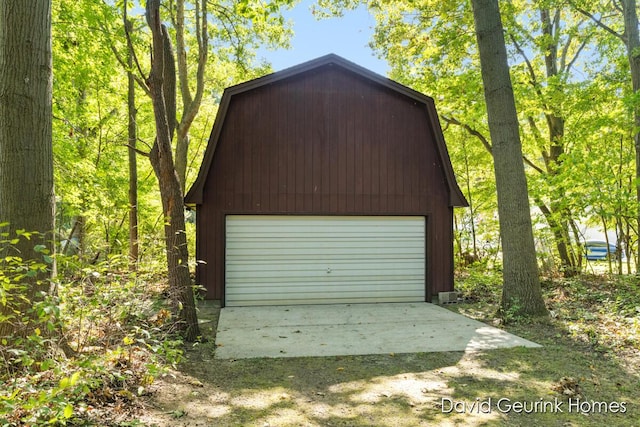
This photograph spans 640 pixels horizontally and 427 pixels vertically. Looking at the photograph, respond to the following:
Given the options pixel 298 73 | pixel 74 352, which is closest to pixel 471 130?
pixel 298 73

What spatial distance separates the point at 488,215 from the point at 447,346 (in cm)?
909

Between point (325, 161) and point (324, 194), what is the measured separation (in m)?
0.64

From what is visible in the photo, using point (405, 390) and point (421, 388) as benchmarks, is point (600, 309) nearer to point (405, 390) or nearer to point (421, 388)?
point (421, 388)

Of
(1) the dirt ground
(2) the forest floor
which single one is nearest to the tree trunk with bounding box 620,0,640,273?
(2) the forest floor

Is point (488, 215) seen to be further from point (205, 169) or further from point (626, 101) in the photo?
point (205, 169)

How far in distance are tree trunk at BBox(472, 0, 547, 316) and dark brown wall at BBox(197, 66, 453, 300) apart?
2170 millimetres

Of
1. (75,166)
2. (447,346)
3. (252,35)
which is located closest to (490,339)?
(447,346)

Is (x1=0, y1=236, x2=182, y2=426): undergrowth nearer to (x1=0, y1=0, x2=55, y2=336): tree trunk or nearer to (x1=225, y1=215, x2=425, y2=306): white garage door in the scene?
(x1=0, y1=0, x2=55, y2=336): tree trunk

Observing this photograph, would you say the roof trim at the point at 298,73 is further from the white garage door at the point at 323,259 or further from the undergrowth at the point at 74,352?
the undergrowth at the point at 74,352

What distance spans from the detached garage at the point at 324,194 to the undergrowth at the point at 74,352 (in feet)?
13.4

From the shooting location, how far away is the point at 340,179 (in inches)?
316

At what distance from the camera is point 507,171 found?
6.11 metres

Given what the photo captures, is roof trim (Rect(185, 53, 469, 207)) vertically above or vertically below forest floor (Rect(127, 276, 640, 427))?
above

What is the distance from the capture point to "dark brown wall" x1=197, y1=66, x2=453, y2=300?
766 centimetres
